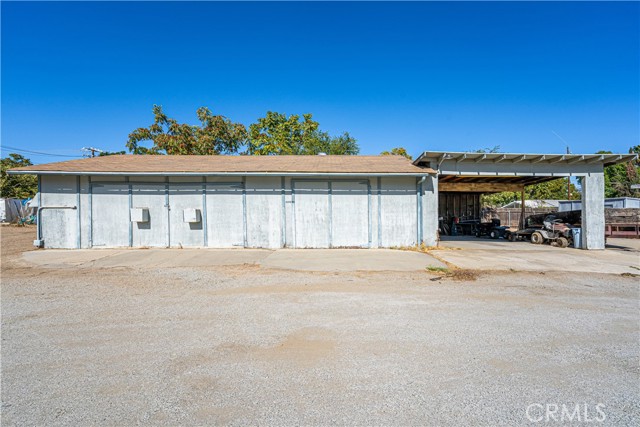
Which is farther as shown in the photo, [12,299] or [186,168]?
[186,168]

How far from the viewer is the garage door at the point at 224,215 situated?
1136 centimetres

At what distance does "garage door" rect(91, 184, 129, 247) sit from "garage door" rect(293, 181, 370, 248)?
246 inches

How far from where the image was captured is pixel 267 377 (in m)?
2.82

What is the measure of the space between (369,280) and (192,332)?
388 cm

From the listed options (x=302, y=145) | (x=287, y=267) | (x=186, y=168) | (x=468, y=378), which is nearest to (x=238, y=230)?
(x=186, y=168)

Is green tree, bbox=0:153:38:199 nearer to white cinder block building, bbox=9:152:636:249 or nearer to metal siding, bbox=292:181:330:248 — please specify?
white cinder block building, bbox=9:152:636:249

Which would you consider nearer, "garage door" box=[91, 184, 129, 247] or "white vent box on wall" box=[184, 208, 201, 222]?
"white vent box on wall" box=[184, 208, 201, 222]

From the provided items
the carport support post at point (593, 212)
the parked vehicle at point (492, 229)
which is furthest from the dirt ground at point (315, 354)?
the parked vehicle at point (492, 229)

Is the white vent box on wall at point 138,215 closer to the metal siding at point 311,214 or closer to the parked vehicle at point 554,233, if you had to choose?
the metal siding at point 311,214

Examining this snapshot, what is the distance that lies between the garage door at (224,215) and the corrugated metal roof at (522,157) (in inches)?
285

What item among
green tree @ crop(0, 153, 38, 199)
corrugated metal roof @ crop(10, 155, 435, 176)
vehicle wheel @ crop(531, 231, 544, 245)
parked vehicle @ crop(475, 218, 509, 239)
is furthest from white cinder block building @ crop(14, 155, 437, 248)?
green tree @ crop(0, 153, 38, 199)

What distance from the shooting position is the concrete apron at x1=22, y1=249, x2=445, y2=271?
8.18 m

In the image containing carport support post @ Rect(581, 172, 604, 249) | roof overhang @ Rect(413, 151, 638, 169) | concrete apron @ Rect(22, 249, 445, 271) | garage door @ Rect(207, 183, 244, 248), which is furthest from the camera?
carport support post @ Rect(581, 172, 604, 249)

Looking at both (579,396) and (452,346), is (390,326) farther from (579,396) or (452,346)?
(579,396)
